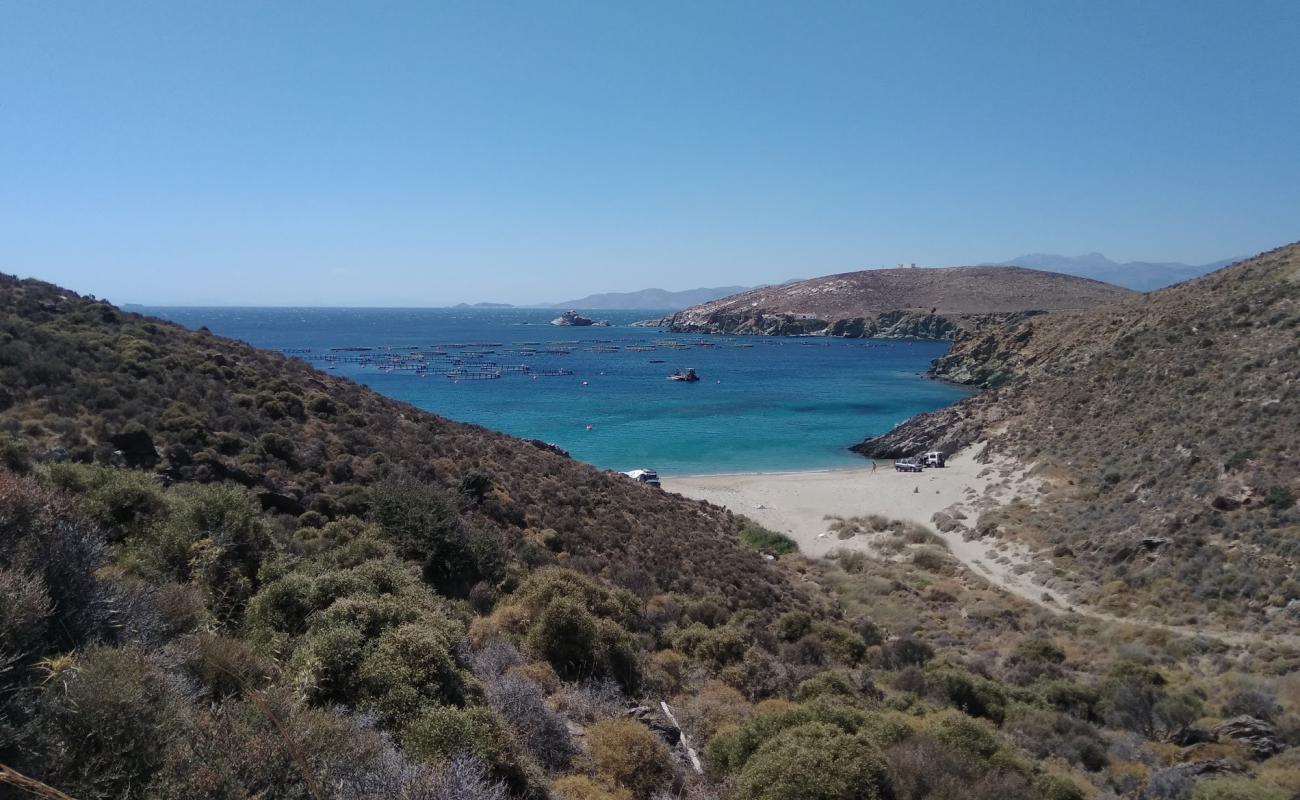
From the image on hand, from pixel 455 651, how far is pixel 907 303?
172 m

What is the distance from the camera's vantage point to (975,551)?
25203 millimetres

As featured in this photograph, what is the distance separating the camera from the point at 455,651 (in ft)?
26.7

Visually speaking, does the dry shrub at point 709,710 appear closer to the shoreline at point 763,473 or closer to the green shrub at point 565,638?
the green shrub at point 565,638

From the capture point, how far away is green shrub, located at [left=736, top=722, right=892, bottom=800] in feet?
20.7

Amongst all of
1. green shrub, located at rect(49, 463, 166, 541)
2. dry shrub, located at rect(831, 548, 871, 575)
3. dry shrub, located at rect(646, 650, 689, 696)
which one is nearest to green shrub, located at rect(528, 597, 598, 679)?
dry shrub, located at rect(646, 650, 689, 696)

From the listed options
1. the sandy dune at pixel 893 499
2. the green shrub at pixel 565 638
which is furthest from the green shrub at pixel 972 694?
the sandy dune at pixel 893 499

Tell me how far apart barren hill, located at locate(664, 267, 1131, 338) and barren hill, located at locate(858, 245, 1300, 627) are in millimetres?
96828

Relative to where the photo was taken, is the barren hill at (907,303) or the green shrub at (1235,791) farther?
the barren hill at (907,303)

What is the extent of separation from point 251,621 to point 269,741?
4339mm

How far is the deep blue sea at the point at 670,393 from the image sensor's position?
47750 millimetres

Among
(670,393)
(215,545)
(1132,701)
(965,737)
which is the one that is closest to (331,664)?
(215,545)

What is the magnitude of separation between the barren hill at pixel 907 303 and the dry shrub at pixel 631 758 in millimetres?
137050

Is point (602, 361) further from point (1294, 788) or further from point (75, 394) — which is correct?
point (1294, 788)

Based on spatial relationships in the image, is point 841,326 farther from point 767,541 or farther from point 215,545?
point 215,545
